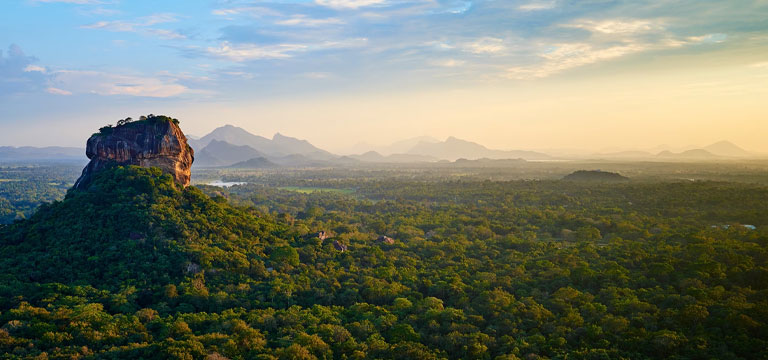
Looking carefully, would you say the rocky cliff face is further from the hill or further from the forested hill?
the hill

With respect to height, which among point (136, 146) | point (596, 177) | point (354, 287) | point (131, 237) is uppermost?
point (136, 146)

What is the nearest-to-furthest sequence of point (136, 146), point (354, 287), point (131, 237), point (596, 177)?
1. point (354, 287)
2. point (131, 237)
3. point (136, 146)
4. point (596, 177)

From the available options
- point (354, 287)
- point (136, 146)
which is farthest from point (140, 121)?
point (354, 287)

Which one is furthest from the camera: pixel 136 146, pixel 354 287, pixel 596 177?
pixel 596 177

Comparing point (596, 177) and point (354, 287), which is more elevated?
point (596, 177)

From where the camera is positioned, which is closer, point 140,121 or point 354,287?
point 354,287

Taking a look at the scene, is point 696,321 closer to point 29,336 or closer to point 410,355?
point 410,355

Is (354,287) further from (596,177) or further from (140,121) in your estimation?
(596,177)

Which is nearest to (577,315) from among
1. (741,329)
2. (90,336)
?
(741,329)

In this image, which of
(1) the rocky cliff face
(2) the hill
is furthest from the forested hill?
(2) the hill
